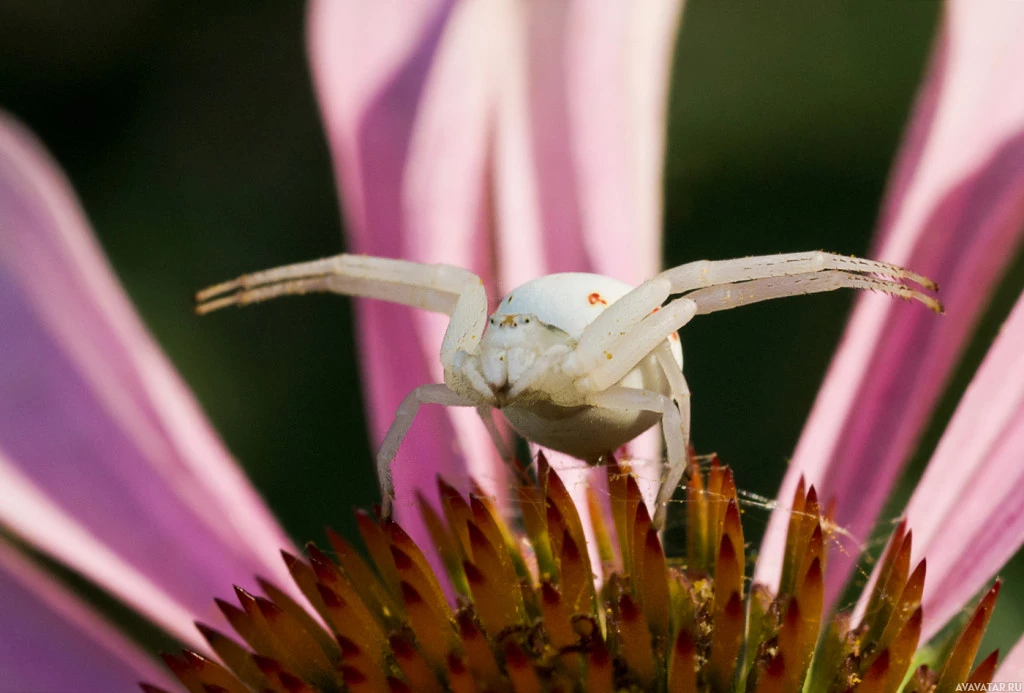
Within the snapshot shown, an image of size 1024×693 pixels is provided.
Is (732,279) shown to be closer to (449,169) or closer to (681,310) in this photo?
(681,310)

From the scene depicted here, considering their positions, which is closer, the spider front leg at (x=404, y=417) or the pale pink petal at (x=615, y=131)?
the spider front leg at (x=404, y=417)

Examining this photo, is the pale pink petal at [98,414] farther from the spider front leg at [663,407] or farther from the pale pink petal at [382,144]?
the spider front leg at [663,407]

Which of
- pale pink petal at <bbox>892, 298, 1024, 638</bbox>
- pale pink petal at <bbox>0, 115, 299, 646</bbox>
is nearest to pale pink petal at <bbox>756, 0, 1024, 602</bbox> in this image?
pale pink petal at <bbox>892, 298, 1024, 638</bbox>

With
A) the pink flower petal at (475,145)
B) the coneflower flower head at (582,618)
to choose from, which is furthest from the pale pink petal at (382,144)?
the coneflower flower head at (582,618)

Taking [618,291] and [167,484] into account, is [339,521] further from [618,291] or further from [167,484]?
[618,291]

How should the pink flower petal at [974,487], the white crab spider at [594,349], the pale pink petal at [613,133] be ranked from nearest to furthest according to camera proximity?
the white crab spider at [594,349] < the pink flower petal at [974,487] < the pale pink petal at [613,133]

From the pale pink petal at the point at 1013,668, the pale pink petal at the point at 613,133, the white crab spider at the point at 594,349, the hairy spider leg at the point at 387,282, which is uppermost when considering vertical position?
the pale pink petal at the point at 613,133

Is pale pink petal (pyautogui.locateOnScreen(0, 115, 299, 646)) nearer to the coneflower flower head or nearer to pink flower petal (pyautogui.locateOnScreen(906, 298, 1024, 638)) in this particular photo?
the coneflower flower head
